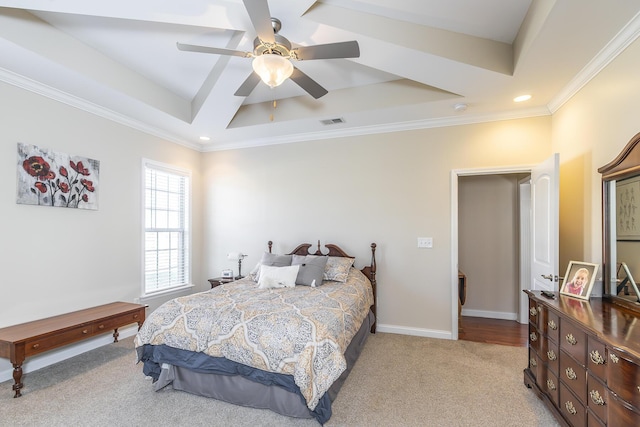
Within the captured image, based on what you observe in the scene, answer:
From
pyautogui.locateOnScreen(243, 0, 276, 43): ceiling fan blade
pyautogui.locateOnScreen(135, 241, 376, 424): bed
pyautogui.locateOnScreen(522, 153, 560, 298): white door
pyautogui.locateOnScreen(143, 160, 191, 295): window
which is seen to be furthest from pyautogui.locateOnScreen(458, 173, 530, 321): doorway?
pyautogui.locateOnScreen(143, 160, 191, 295): window

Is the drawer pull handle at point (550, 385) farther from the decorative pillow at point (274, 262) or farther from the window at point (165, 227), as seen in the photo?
the window at point (165, 227)

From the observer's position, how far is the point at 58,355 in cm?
324

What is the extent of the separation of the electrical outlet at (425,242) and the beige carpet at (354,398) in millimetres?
1294

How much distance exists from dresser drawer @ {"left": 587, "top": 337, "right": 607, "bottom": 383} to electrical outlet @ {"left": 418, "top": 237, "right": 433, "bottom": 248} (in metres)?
2.27

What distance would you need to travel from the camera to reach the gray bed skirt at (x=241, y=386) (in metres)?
2.22

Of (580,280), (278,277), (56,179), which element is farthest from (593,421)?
(56,179)

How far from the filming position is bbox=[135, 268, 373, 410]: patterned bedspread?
2132 millimetres

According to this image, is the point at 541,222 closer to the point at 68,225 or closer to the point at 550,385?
the point at 550,385

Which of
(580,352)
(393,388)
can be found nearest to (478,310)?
(393,388)

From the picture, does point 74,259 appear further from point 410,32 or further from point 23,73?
point 410,32

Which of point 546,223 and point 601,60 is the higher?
point 601,60

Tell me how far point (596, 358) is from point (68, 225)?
4.57m

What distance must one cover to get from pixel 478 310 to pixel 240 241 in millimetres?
3865

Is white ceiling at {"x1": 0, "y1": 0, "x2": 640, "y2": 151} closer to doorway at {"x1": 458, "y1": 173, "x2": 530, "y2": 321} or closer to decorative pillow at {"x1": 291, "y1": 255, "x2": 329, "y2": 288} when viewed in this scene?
doorway at {"x1": 458, "y1": 173, "x2": 530, "y2": 321}
